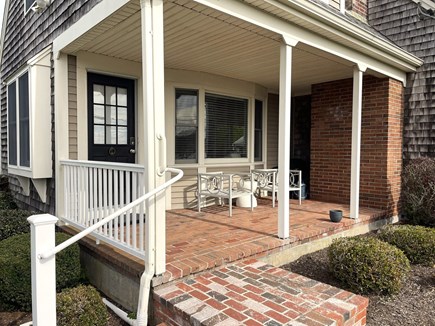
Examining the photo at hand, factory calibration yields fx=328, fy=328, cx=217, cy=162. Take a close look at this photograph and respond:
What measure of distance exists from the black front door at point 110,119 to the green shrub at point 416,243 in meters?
3.63

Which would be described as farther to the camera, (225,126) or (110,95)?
(225,126)

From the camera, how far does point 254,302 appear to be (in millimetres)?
2365

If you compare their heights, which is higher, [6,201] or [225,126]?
[225,126]

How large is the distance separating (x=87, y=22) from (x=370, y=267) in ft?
11.9

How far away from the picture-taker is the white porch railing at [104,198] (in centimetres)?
282

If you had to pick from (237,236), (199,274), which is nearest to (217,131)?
(237,236)

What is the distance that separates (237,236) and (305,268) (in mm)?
807

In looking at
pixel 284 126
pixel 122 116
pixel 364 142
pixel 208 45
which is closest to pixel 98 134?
pixel 122 116

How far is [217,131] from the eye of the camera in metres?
5.86

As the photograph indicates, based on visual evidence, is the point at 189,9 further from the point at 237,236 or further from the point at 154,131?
the point at 237,236

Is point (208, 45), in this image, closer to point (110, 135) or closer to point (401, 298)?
point (110, 135)

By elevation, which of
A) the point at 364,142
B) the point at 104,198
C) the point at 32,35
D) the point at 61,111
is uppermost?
the point at 32,35

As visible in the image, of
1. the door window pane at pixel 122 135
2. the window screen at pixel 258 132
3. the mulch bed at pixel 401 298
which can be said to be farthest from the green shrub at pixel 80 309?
the window screen at pixel 258 132

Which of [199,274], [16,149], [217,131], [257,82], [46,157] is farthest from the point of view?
[257,82]
